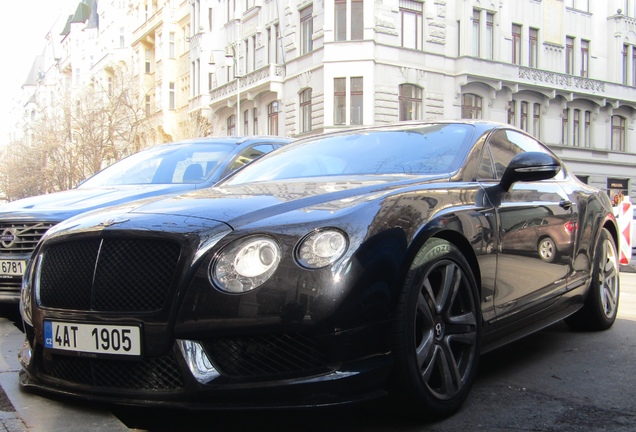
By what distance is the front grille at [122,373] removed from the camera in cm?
278

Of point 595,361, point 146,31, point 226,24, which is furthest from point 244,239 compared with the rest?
point 146,31

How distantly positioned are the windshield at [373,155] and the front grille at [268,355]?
1.44m

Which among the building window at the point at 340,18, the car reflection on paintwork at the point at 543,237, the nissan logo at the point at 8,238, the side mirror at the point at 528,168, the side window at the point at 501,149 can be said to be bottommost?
the nissan logo at the point at 8,238

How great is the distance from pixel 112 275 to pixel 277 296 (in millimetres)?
704

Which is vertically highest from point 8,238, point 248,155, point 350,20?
point 350,20

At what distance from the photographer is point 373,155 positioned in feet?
13.9

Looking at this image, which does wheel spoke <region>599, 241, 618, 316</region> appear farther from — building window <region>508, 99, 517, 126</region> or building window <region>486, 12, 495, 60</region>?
building window <region>508, 99, 517, 126</region>

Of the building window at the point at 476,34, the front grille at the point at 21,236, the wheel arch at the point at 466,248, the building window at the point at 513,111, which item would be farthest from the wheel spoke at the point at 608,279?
the building window at the point at 513,111

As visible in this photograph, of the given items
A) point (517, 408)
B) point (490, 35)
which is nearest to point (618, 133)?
point (490, 35)

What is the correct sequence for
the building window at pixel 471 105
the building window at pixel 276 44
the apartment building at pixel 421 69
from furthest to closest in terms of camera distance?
1. the building window at pixel 276 44
2. the building window at pixel 471 105
3. the apartment building at pixel 421 69

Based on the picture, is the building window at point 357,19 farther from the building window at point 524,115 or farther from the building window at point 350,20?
the building window at point 524,115

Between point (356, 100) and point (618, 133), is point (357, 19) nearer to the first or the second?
point (356, 100)

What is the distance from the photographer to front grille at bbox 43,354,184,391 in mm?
2781

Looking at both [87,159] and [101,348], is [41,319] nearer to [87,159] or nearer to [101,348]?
[101,348]
